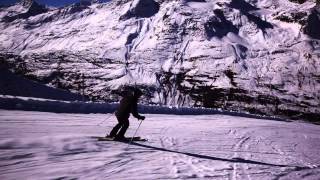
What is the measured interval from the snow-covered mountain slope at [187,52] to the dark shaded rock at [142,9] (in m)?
0.46

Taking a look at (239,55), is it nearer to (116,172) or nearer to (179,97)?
(179,97)

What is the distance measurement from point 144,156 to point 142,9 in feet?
589

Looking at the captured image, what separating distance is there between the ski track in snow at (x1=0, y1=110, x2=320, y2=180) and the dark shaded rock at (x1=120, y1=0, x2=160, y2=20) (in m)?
168

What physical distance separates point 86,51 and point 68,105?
14251cm

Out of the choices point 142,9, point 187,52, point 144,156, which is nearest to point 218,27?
point 187,52

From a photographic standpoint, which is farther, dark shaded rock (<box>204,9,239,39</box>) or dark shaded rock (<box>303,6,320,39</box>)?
dark shaded rock (<box>204,9,239,39</box>)

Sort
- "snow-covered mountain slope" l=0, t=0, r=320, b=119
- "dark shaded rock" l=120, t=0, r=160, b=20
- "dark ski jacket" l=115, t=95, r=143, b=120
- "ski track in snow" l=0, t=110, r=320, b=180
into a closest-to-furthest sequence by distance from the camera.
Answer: "ski track in snow" l=0, t=110, r=320, b=180, "dark ski jacket" l=115, t=95, r=143, b=120, "snow-covered mountain slope" l=0, t=0, r=320, b=119, "dark shaded rock" l=120, t=0, r=160, b=20

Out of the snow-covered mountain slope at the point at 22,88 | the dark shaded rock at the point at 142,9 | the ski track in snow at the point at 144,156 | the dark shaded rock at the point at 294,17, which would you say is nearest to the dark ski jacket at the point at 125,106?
the ski track in snow at the point at 144,156

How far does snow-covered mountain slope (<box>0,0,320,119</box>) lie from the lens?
12088 cm

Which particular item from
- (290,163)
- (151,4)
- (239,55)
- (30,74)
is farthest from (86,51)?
(290,163)

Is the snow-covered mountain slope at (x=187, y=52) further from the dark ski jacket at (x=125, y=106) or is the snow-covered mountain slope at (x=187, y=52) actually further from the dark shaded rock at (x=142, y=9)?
the dark ski jacket at (x=125, y=106)

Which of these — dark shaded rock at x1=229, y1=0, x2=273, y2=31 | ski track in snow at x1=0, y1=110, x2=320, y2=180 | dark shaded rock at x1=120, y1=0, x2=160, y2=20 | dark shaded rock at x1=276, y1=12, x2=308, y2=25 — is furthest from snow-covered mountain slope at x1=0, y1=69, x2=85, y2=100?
dark shaded rock at x1=276, y1=12, x2=308, y2=25

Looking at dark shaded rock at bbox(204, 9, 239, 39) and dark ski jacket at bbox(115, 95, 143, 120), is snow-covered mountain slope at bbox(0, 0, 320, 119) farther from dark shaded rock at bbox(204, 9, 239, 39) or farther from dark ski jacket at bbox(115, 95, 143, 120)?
dark ski jacket at bbox(115, 95, 143, 120)

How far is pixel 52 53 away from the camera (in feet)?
533
